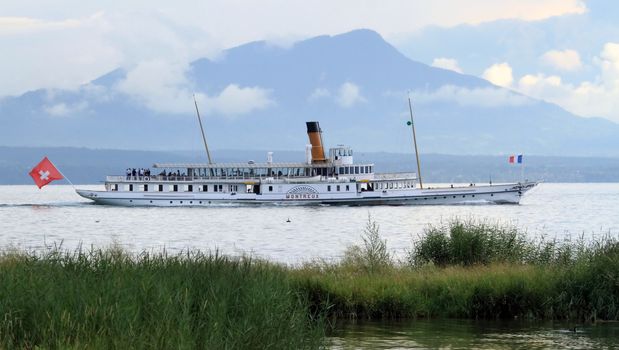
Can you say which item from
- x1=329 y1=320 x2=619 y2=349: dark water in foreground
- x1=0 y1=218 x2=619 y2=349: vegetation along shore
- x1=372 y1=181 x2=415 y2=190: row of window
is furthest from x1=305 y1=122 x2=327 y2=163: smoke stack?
x1=329 y1=320 x2=619 y2=349: dark water in foreground

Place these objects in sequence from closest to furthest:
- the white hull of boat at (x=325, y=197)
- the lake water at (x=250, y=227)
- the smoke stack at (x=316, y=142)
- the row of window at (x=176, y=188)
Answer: the lake water at (x=250, y=227)
the white hull of boat at (x=325, y=197)
the row of window at (x=176, y=188)
the smoke stack at (x=316, y=142)

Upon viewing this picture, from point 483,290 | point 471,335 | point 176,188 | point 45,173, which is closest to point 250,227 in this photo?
point 45,173

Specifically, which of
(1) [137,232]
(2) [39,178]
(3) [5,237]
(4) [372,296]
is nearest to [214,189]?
(2) [39,178]

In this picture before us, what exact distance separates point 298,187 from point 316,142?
5.74m

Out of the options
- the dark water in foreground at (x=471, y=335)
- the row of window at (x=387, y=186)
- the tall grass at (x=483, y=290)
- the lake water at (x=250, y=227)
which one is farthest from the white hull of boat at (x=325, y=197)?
the dark water in foreground at (x=471, y=335)

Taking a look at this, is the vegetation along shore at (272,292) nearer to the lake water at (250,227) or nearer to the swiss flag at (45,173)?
the lake water at (250,227)

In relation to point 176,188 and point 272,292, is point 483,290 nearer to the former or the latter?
point 272,292

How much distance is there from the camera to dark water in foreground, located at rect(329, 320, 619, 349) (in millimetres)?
21562

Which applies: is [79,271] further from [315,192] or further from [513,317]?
[315,192]

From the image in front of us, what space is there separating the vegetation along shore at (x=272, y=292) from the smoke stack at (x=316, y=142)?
7206 cm

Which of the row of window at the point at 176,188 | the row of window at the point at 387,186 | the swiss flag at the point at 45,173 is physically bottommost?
the row of window at the point at 387,186

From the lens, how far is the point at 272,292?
677 inches

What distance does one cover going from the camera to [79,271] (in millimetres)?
17828

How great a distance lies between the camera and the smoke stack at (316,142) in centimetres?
10269
